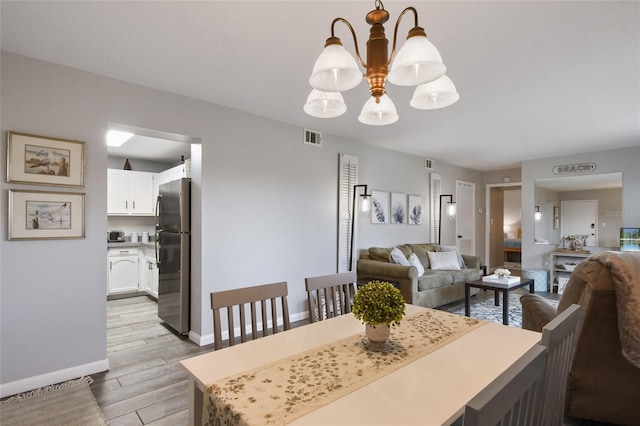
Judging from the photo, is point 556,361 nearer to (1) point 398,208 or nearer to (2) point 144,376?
(2) point 144,376

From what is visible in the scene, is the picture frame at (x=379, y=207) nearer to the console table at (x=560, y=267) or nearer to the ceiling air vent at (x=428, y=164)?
the ceiling air vent at (x=428, y=164)

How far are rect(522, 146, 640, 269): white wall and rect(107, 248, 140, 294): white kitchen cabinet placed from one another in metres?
7.51

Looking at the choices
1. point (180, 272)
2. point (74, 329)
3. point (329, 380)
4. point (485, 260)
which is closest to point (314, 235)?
point (180, 272)

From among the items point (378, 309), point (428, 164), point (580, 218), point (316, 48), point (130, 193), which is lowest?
point (378, 309)

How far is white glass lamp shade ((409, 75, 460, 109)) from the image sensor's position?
1569 millimetres

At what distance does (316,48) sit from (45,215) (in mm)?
2535

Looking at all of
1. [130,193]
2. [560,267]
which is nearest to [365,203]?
[130,193]

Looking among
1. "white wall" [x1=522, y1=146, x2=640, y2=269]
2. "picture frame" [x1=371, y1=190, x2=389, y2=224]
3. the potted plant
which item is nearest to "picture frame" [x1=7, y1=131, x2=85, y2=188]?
the potted plant

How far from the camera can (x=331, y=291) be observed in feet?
7.33

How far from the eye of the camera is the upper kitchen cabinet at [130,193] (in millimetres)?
5703

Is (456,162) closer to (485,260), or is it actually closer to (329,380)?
(485,260)

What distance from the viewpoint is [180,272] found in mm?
3750

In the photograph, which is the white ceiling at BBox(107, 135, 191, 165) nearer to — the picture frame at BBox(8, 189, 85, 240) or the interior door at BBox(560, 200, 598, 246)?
the picture frame at BBox(8, 189, 85, 240)

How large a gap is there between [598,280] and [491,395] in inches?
70.3
